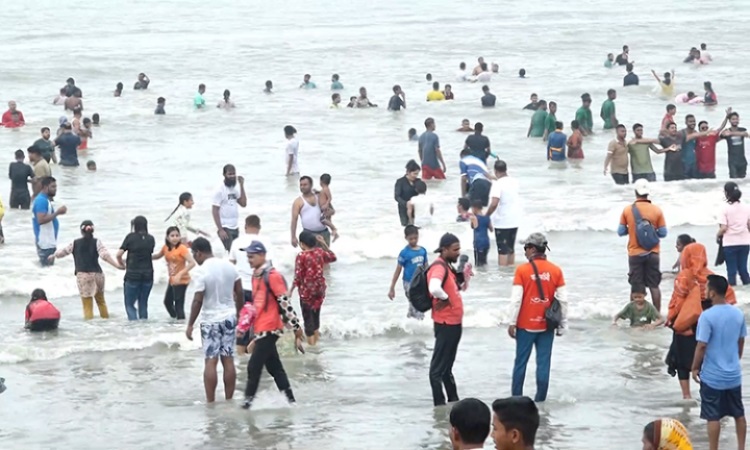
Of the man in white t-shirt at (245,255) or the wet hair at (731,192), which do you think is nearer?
the man in white t-shirt at (245,255)

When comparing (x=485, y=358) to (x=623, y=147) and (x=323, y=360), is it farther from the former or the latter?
(x=623, y=147)

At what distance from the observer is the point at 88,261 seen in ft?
48.3

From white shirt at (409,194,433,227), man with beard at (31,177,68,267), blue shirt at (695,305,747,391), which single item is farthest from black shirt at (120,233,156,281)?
blue shirt at (695,305,747,391)

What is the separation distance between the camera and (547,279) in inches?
408

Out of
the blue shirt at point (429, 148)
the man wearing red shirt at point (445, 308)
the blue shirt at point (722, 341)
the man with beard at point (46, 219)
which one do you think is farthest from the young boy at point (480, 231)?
the blue shirt at point (429, 148)

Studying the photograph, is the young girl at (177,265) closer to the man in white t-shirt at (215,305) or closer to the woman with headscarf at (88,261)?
the woman with headscarf at (88,261)

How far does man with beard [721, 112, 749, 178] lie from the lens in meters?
23.9

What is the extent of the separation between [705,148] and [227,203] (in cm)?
995

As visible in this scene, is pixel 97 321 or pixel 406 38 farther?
pixel 406 38

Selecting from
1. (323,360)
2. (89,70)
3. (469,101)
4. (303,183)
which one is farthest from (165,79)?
(323,360)

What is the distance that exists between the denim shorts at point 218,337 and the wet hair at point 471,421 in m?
5.95

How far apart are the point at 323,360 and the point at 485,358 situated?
149cm

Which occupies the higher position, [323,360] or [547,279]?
[547,279]

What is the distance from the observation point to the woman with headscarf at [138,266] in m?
14.5
